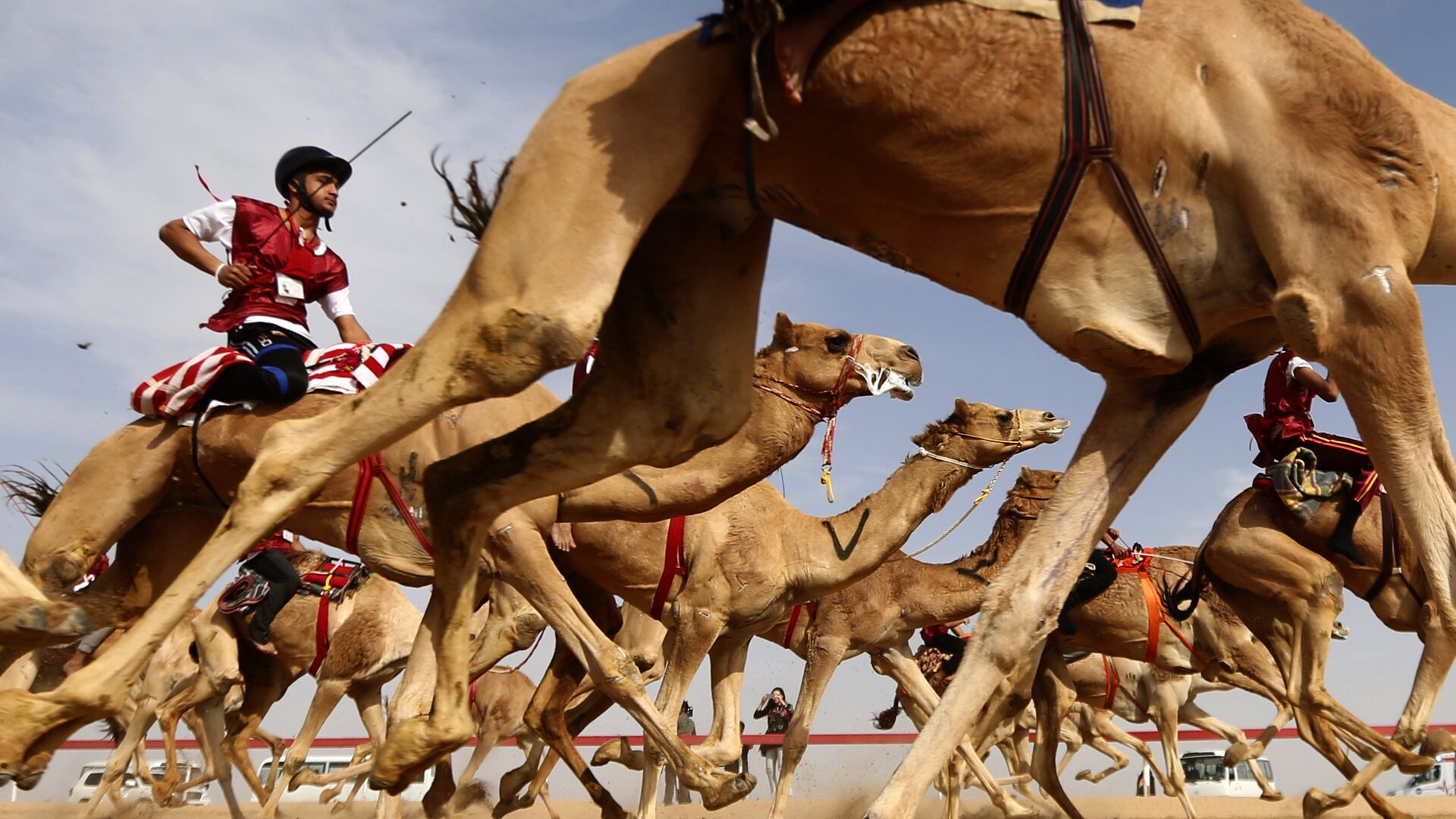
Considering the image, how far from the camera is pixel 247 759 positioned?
45.1 feet

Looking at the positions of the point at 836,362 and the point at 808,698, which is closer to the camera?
the point at 836,362

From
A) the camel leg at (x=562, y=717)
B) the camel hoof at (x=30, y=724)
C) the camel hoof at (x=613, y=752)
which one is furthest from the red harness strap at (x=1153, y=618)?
the camel hoof at (x=30, y=724)

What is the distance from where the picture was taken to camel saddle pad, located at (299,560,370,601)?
14.6 meters

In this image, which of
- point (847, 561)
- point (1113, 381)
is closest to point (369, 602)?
point (847, 561)

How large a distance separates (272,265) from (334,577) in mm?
8406

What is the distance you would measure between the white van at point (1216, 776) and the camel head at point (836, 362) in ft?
52.4

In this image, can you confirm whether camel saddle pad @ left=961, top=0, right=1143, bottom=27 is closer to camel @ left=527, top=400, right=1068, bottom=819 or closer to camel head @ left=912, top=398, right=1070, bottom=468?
camel @ left=527, top=400, right=1068, bottom=819

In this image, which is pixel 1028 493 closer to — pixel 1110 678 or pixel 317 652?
pixel 1110 678

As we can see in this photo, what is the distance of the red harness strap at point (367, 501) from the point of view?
718cm

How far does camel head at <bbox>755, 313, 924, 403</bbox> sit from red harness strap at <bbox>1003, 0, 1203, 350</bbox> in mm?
6046

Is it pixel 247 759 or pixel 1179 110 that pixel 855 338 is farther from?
pixel 247 759

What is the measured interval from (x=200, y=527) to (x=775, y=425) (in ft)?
12.3

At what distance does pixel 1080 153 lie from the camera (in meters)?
3.66

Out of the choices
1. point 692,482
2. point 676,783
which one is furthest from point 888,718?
point 692,482
